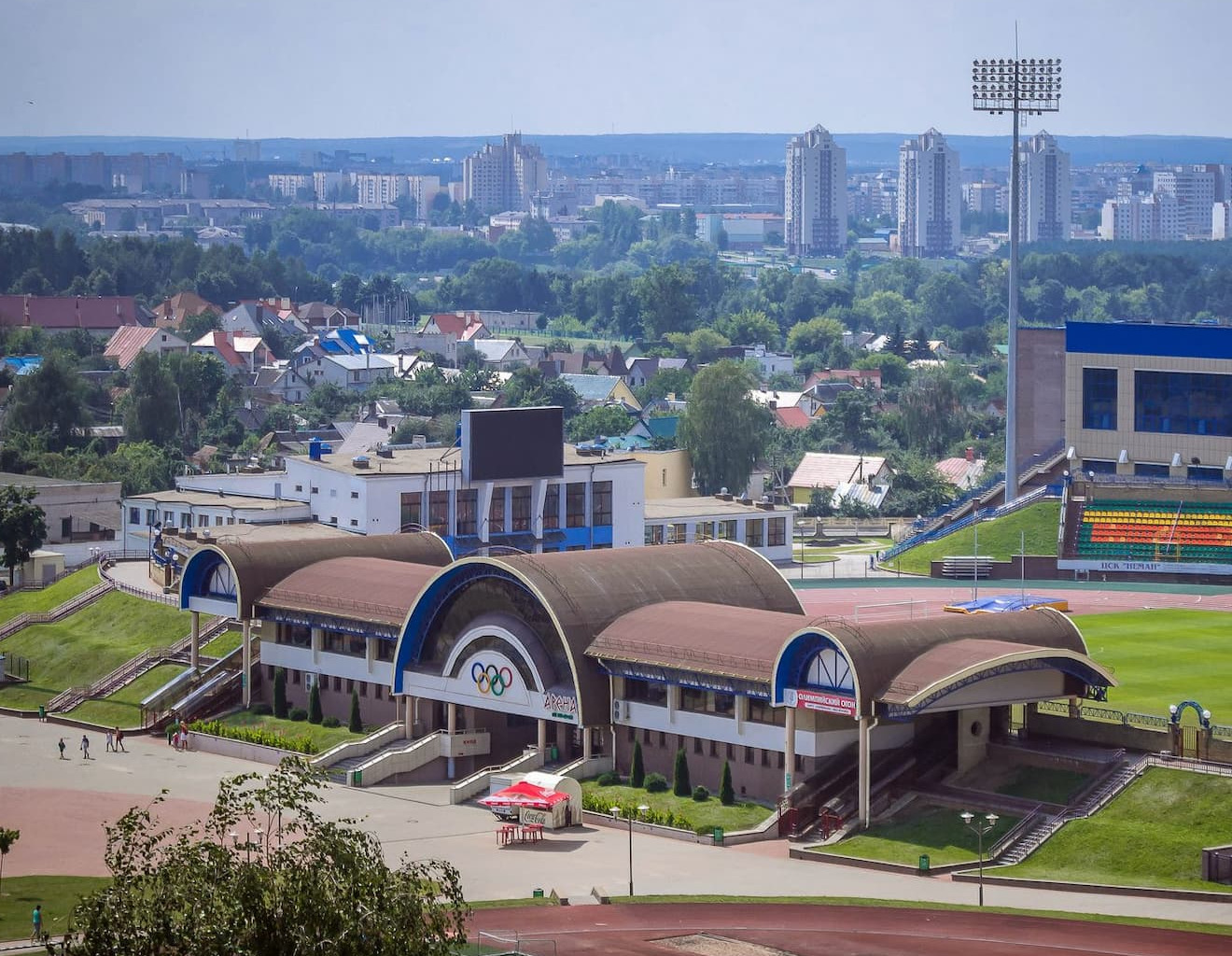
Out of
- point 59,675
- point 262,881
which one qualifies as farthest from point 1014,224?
point 262,881

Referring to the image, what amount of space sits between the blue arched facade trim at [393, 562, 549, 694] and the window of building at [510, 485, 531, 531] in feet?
96.9

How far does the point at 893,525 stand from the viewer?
152500 millimetres

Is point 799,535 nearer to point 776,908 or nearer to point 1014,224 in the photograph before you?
point 1014,224

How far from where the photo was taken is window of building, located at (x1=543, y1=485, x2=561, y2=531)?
114 m

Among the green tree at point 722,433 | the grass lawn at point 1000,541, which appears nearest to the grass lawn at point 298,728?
the grass lawn at point 1000,541

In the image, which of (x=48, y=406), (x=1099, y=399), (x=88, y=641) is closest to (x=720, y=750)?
(x=88, y=641)

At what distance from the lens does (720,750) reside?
74312 millimetres

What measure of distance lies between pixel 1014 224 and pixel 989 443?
201 feet

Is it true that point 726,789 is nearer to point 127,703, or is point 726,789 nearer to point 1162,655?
point 1162,655

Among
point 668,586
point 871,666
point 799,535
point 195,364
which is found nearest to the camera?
point 871,666

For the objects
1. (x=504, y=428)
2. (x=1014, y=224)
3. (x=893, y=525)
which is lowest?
(x=893, y=525)

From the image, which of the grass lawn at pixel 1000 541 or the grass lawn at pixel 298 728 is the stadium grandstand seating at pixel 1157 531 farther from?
the grass lawn at pixel 298 728

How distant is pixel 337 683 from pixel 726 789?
20159 millimetres

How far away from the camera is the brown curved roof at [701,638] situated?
238ft
